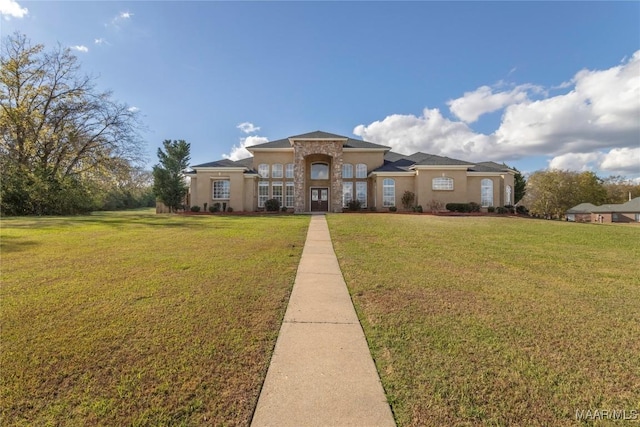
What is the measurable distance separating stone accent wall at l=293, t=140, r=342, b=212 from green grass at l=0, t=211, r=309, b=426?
66.5 ft

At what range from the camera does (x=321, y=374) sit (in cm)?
291

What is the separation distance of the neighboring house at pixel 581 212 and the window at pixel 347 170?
55.3 metres

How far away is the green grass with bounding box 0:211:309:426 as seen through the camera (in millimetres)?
2434

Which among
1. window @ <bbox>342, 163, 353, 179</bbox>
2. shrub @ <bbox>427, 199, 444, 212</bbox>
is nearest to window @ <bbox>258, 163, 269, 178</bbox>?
window @ <bbox>342, 163, 353, 179</bbox>

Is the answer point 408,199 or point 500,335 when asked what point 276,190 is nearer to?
point 408,199

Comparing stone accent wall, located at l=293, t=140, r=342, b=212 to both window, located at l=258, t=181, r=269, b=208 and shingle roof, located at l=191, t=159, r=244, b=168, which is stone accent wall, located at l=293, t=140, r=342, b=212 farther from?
shingle roof, located at l=191, t=159, r=244, b=168

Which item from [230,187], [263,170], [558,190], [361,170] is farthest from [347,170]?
[558,190]

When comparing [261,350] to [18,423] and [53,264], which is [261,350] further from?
[53,264]

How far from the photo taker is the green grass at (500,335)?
8.27 feet

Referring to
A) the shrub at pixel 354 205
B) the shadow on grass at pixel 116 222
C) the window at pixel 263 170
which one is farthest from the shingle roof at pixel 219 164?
the shrub at pixel 354 205

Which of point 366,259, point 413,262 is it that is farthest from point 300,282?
point 413,262

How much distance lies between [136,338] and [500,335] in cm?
430

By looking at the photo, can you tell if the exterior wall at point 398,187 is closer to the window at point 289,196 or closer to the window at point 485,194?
the window at point 485,194

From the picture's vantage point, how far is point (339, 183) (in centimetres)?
2755
